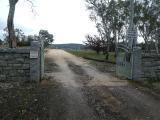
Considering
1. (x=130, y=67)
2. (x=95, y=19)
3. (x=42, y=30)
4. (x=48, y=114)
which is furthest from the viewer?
(x=42, y=30)

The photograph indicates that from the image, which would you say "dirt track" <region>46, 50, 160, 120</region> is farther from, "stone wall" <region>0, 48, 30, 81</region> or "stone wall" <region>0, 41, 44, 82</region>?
"stone wall" <region>0, 48, 30, 81</region>

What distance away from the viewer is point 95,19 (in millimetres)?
39656

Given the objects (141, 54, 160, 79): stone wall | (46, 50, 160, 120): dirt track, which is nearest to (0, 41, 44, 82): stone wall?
(46, 50, 160, 120): dirt track

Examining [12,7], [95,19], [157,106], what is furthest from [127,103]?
[95,19]

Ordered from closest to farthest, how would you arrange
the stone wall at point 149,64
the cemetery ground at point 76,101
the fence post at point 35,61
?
the cemetery ground at point 76,101 < the fence post at point 35,61 < the stone wall at point 149,64

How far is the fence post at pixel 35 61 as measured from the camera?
14.0 metres

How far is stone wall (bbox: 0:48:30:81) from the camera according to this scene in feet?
46.2

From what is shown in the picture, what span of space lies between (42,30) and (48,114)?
81824mm

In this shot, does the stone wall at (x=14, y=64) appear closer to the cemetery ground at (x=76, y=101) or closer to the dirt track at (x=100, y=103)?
the cemetery ground at (x=76, y=101)

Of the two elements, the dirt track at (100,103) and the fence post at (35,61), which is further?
the fence post at (35,61)

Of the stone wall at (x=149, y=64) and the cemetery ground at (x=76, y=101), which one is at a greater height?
the stone wall at (x=149, y=64)

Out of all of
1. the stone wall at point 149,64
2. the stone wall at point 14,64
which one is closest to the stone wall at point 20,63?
the stone wall at point 14,64

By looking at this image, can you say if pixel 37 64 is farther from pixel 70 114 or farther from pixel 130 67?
pixel 70 114

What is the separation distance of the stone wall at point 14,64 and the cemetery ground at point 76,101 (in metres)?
0.55
